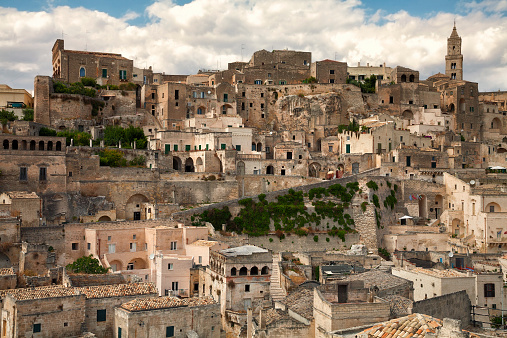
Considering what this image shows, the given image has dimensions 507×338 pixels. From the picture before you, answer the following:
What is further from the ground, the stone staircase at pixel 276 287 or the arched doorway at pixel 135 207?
the arched doorway at pixel 135 207

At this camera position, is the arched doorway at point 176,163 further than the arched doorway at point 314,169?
No

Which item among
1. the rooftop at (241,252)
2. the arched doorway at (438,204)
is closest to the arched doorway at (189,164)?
the rooftop at (241,252)

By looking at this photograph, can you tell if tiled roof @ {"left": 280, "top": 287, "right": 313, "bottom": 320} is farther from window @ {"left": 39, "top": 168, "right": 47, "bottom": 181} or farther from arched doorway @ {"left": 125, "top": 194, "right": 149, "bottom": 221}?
window @ {"left": 39, "top": 168, "right": 47, "bottom": 181}

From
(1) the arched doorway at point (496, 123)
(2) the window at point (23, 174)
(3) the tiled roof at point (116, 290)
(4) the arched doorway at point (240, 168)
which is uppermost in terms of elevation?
(1) the arched doorway at point (496, 123)

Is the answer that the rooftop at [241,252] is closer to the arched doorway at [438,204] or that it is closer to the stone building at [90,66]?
the arched doorway at [438,204]

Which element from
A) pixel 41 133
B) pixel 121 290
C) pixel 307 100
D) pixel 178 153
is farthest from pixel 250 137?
pixel 121 290

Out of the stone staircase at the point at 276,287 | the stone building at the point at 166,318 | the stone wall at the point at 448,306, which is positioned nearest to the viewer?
the stone wall at the point at 448,306

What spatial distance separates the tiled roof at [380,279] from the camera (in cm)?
2619

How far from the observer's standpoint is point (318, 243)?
47125 millimetres

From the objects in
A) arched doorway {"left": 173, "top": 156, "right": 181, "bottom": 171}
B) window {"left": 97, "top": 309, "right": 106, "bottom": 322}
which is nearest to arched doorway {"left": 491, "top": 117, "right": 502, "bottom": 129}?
arched doorway {"left": 173, "top": 156, "right": 181, "bottom": 171}

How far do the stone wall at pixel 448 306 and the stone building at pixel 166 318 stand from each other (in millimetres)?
8234

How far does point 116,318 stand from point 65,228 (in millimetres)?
15325

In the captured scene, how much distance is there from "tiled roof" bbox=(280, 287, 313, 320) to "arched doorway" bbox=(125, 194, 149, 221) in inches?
864

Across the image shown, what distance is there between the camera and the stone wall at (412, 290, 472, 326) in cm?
2216
